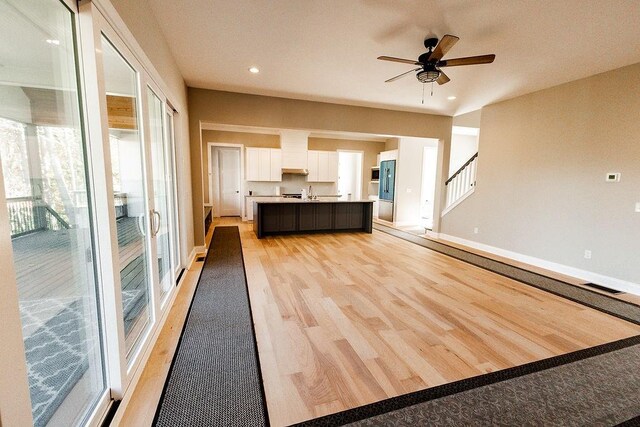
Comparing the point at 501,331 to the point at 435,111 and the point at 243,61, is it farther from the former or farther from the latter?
the point at 435,111

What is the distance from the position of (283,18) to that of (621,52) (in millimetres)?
3709

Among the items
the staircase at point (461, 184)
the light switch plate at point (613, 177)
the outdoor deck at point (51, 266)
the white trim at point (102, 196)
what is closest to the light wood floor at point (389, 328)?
the white trim at point (102, 196)

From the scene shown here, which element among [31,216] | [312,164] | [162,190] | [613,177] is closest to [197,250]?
[162,190]

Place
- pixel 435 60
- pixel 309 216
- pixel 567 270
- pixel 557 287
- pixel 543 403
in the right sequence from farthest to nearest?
pixel 309 216, pixel 567 270, pixel 557 287, pixel 435 60, pixel 543 403

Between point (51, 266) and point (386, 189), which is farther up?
point (386, 189)

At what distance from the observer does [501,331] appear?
93.8 inches

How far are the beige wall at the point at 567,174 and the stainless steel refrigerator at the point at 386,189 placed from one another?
111 inches

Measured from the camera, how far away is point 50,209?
1.16m

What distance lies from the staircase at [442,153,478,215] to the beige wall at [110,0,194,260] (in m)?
5.35

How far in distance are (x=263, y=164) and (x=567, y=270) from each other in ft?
23.2

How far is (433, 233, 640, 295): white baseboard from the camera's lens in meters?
3.41

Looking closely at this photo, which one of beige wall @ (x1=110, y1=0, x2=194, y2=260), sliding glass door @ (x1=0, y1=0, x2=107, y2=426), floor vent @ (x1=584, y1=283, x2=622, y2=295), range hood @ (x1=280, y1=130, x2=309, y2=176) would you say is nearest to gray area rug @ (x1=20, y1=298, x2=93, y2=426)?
sliding glass door @ (x1=0, y1=0, x2=107, y2=426)

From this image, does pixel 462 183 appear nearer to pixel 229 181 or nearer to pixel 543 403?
pixel 543 403

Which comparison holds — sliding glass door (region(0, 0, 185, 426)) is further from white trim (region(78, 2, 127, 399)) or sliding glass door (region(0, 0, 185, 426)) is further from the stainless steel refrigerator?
the stainless steel refrigerator
